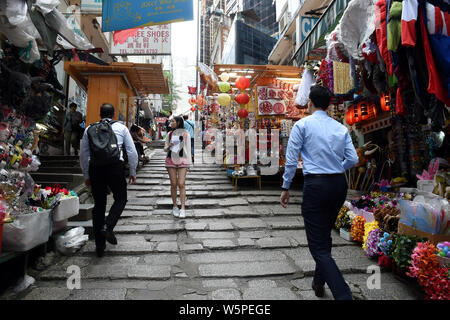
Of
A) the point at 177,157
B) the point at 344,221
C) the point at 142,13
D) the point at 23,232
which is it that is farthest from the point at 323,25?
the point at 23,232

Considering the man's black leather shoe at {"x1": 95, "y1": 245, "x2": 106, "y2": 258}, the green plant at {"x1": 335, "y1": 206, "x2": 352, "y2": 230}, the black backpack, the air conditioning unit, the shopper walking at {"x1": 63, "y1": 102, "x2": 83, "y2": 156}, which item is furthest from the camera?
the air conditioning unit

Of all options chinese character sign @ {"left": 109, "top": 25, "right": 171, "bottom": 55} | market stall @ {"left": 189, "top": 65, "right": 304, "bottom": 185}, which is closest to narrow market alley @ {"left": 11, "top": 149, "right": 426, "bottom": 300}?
market stall @ {"left": 189, "top": 65, "right": 304, "bottom": 185}

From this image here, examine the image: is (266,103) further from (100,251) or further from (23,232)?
(23,232)

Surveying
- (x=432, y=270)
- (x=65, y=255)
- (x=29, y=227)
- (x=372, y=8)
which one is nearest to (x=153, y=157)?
(x=65, y=255)

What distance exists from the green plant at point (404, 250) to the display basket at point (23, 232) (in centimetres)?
432

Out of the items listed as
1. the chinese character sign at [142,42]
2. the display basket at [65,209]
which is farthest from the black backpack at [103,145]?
the chinese character sign at [142,42]

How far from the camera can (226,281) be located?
127 inches

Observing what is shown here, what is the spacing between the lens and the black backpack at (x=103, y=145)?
3.52 meters

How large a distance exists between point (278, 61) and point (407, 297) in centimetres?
1767

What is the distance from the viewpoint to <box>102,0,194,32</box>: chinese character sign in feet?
14.6

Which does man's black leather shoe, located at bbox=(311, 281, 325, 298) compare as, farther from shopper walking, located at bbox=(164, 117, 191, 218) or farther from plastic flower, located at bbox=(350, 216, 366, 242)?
shopper walking, located at bbox=(164, 117, 191, 218)

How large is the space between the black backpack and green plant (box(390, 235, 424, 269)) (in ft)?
12.6

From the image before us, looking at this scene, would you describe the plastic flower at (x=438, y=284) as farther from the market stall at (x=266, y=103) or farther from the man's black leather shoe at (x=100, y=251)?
the market stall at (x=266, y=103)
